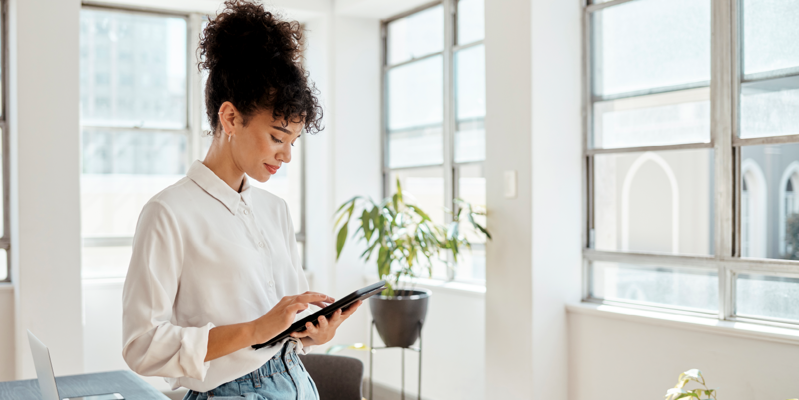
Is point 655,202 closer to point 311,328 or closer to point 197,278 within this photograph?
point 311,328

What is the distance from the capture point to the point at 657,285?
2.82 meters

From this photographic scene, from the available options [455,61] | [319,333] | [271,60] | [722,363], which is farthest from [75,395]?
[455,61]

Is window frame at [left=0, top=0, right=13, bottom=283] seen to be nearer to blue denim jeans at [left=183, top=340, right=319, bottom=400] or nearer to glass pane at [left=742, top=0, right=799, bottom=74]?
blue denim jeans at [left=183, top=340, right=319, bottom=400]

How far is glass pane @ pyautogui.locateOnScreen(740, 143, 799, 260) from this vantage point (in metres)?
2.39

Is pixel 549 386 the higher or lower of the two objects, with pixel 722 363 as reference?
lower

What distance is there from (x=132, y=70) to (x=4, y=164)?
924mm

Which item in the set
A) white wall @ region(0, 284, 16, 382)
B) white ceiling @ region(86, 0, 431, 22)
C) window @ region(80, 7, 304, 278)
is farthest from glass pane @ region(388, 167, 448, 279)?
white wall @ region(0, 284, 16, 382)

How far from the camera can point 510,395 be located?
116 inches

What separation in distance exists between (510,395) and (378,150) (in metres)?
2.03

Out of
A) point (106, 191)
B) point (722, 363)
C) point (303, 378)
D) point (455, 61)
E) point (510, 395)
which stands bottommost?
point (510, 395)

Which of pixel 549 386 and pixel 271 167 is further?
pixel 549 386

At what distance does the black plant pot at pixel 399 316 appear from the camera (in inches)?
→ 125

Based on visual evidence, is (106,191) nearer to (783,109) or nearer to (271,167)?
(271,167)

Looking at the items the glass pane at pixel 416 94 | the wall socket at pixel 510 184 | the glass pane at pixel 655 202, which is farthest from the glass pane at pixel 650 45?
the glass pane at pixel 416 94
